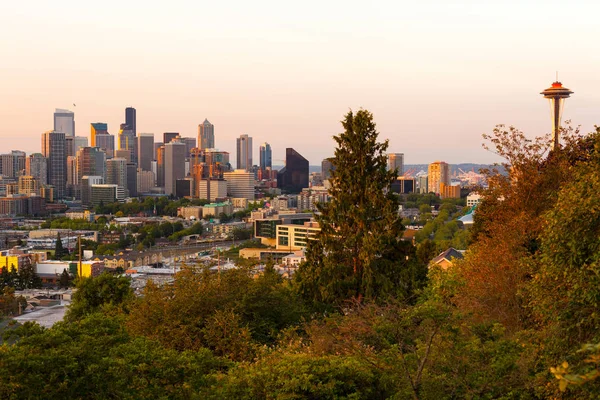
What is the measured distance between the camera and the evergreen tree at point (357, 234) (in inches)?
586

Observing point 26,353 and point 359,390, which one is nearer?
point 26,353

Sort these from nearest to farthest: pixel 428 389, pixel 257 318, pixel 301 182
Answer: pixel 428 389
pixel 257 318
pixel 301 182

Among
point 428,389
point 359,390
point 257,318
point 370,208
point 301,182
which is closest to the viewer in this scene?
point 428,389

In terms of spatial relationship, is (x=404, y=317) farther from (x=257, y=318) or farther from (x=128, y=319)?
(x=128, y=319)

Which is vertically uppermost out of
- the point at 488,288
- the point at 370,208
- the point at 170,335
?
the point at 370,208

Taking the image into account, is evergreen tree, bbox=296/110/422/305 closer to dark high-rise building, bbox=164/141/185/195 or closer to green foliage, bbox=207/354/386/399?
green foliage, bbox=207/354/386/399

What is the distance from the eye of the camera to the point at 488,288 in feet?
35.9

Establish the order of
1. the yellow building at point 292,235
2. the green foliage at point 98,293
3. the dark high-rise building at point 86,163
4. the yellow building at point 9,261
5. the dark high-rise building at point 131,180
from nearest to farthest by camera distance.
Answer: the green foliage at point 98,293 → the yellow building at point 9,261 → the yellow building at point 292,235 → the dark high-rise building at point 86,163 → the dark high-rise building at point 131,180

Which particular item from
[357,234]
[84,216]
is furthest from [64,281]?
[84,216]

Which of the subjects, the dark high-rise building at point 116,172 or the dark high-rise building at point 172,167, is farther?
the dark high-rise building at point 172,167

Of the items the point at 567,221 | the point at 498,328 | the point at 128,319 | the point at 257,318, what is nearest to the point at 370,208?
the point at 257,318

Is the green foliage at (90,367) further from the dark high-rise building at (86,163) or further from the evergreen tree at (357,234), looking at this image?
the dark high-rise building at (86,163)

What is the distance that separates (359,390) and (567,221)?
2745 mm

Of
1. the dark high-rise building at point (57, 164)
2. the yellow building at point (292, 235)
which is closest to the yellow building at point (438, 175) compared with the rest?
the dark high-rise building at point (57, 164)
